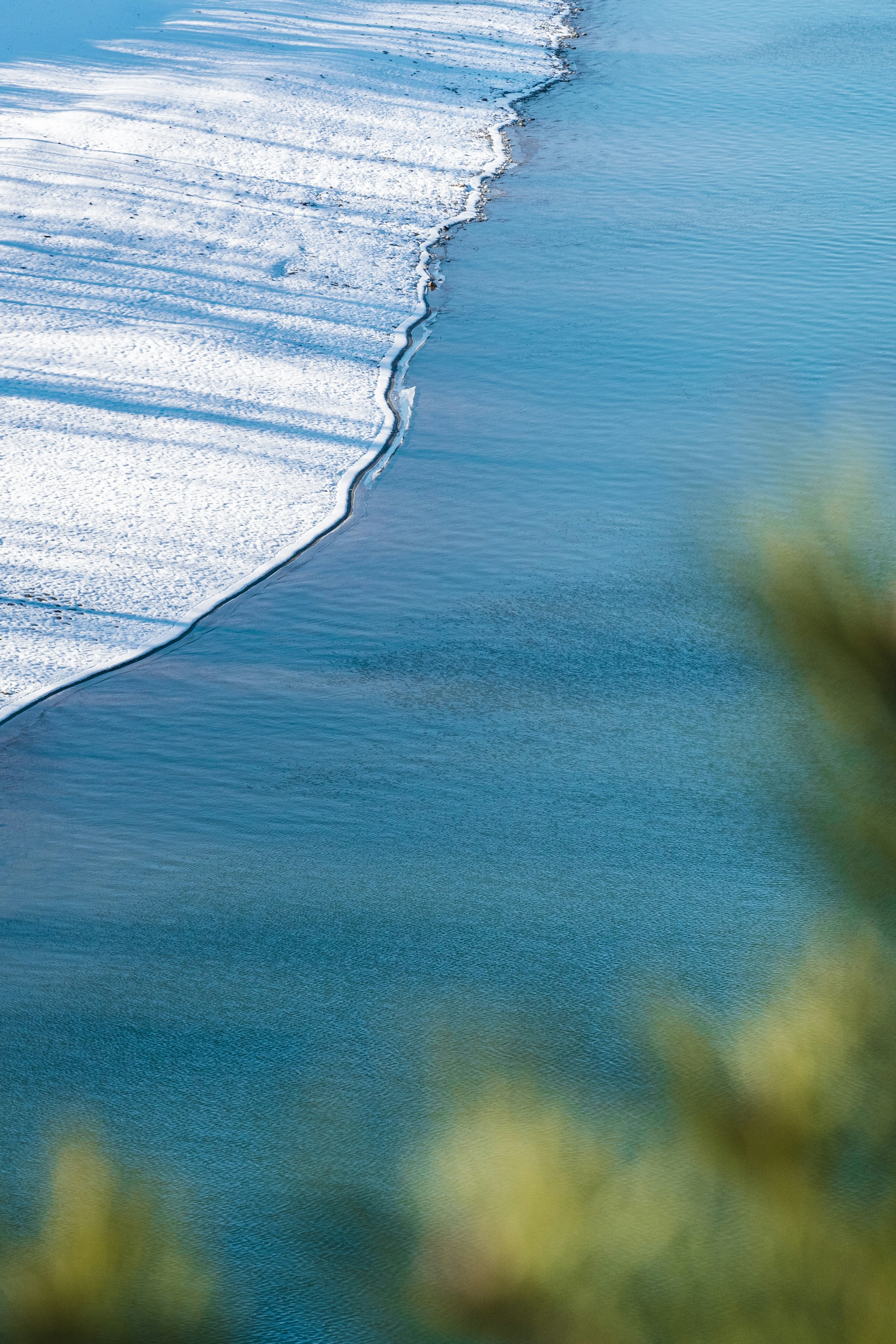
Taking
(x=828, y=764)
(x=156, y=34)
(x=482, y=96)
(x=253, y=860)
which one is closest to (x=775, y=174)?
(x=482, y=96)

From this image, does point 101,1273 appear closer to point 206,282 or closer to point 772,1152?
point 772,1152

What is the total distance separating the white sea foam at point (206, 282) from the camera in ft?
21.0

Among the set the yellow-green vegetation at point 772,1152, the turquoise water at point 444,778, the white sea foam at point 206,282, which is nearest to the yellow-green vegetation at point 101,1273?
the yellow-green vegetation at point 772,1152

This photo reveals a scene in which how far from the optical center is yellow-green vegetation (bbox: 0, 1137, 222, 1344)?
0.97 metres

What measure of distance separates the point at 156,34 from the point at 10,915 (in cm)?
1054

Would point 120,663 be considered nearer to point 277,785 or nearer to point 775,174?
point 277,785

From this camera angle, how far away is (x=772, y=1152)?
3.49ft

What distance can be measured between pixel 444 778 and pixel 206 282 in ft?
15.9

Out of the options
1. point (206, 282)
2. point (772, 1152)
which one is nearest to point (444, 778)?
point (772, 1152)

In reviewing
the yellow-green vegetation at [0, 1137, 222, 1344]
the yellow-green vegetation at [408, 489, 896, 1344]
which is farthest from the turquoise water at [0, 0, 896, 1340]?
the yellow-green vegetation at [0, 1137, 222, 1344]

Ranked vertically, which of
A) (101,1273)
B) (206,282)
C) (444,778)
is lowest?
(444,778)

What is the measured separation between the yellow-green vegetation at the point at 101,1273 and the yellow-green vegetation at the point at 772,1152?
193 millimetres

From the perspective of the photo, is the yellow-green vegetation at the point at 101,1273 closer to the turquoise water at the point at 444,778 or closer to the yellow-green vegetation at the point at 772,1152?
the yellow-green vegetation at the point at 772,1152

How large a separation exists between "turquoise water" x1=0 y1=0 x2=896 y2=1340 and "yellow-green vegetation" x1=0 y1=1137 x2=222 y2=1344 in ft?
2.72
